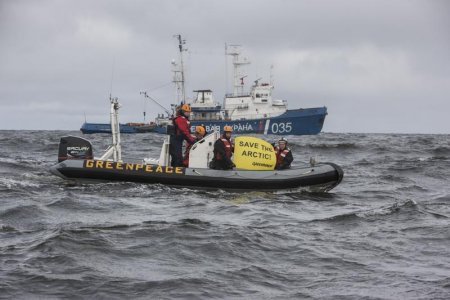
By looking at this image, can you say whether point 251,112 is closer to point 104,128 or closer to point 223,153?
point 104,128

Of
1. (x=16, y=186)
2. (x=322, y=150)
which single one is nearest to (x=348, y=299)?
(x=16, y=186)

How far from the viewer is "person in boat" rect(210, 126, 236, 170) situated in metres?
14.2

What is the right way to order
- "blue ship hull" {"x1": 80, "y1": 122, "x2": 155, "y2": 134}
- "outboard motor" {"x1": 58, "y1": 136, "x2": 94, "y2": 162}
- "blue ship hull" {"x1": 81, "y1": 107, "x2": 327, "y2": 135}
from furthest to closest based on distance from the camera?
"blue ship hull" {"x1": 80, "y1": 122, "x2": 155, "y2": 134}
"blue ship hull" {"x1": 81, "y1": 107, "x2": 327, "y2": 135}
"outboard motor" {"x1": 58, "y1": 136, "x2": 94, "y2": 162}

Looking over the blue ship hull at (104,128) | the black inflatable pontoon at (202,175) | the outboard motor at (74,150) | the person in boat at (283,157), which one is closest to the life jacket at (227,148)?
the black inflatable pontoon at (202,175)

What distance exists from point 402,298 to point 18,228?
6.06m

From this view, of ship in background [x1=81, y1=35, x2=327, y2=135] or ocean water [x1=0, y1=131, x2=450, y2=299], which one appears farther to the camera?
ship in background [x1=81, y1=35, x2=327, y2=135]

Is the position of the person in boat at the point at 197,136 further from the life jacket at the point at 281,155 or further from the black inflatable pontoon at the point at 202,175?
the life jacket at the point at 281,155

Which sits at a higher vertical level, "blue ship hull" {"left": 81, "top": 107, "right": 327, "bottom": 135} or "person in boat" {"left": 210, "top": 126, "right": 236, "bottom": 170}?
"blue ship hull" {"left": 81, "top": 107, "right": 327, "bottom": 135}

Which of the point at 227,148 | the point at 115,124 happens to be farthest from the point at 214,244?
the point at 115,124

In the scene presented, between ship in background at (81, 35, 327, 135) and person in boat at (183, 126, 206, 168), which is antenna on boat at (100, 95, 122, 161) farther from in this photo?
ship in background at (81, 35, 327, 135)

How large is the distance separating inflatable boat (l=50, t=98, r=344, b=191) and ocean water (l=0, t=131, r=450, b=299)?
0.80 feet

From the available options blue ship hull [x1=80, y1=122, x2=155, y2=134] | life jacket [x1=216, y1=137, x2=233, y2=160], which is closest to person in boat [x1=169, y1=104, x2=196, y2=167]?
life jacket [x1=216, y1=137, x2=233, y2=160]

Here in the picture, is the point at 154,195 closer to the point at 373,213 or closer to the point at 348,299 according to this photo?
the point at 373,213

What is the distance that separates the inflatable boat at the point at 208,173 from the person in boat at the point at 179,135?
34 centimetres
